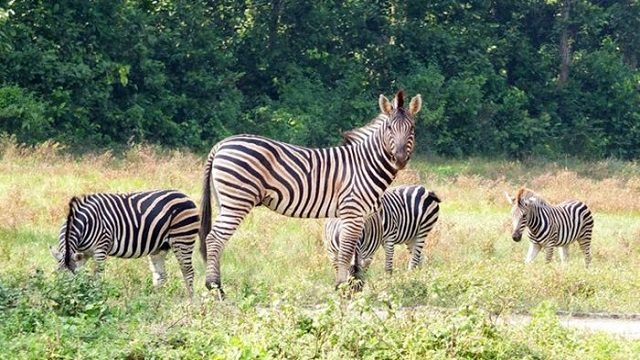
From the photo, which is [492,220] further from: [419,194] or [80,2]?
[80,2]

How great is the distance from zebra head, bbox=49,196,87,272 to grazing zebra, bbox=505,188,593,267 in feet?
22.9

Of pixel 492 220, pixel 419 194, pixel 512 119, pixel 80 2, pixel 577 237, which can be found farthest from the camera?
pixel 512 119

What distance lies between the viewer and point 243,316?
991 cm

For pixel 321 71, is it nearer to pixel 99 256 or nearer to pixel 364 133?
pixel 364 133

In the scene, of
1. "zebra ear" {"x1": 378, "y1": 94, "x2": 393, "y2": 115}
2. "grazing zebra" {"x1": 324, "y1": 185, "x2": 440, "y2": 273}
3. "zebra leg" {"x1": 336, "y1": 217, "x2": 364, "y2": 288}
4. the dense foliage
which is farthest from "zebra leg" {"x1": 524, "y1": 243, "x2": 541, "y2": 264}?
the dense foliage

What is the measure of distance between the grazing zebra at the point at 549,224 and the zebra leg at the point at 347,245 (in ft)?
13.5

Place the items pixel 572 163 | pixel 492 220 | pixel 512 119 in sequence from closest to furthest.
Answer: pixel 492 220, pixel 572 163, pixel 512 119

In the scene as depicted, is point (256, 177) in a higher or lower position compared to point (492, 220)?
higher

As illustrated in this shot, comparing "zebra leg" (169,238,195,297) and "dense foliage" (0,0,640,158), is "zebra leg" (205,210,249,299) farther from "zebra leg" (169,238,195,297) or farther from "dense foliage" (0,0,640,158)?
"dense foliage" (0,0,640,158)

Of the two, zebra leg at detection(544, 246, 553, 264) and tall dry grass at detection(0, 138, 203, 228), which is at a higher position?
zebra leg at detection(544, 246, 553, 264)

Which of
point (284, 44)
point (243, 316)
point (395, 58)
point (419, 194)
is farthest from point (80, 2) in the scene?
point (243, 316)

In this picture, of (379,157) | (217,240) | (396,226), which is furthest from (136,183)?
(217,240)

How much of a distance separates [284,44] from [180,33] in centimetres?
414

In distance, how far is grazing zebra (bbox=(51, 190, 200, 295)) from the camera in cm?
1297
